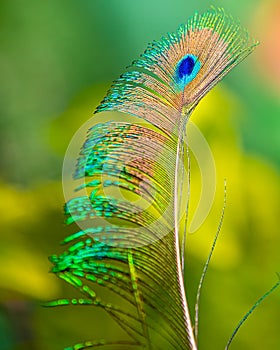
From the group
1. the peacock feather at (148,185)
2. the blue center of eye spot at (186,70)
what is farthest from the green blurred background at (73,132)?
the blue center of eye spot at (186,70)

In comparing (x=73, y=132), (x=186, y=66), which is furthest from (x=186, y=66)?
(x=73, y=132)

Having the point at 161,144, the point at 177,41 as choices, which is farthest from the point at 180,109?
the point at 177,41

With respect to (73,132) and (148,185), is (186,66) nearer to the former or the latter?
(148,185)

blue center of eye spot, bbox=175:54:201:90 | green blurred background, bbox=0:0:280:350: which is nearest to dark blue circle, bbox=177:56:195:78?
blue center of eye spot, bbox=175:54:201:90

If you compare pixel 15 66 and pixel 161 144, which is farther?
pixel 15 66

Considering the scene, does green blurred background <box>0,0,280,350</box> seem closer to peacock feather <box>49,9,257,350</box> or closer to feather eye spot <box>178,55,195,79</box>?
peacock feather <box>49,9,257,350</box>

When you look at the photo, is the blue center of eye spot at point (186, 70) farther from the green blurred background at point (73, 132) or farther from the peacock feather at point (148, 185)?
the green blurred background at point (73, 132)

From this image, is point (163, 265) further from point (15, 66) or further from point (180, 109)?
point (15, 66)
